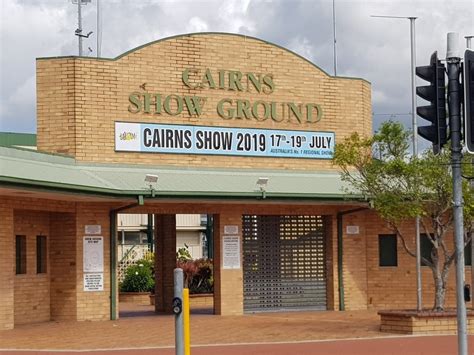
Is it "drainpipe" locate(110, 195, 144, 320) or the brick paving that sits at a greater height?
"drainpipe" locate(110, 195, 144, 320)

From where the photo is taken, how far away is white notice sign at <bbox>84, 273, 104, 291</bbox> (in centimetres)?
2608

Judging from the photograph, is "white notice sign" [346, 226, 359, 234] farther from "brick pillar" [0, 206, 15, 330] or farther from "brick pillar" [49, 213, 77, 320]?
"brick pillar" [0, 206, 15, 330]

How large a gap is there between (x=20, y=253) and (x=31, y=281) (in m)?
0.75

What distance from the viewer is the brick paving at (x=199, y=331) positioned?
20484 mm

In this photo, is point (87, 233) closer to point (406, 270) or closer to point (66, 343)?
point (66, 343)

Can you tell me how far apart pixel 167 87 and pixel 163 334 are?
7.66m

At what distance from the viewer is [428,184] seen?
845 inches

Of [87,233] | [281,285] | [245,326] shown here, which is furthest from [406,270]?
[87,233]

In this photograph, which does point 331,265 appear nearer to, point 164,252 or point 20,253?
point 164,252

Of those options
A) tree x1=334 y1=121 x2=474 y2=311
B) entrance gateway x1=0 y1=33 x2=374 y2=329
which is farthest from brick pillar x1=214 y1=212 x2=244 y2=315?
tree x1=334 y1=121 x2=474 y2=311

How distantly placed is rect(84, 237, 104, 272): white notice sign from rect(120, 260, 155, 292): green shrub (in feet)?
34.5

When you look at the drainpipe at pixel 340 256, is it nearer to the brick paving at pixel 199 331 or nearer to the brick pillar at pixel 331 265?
the brick pillar at pixel 331 265

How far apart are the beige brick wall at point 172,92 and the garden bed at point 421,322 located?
26.2 ft

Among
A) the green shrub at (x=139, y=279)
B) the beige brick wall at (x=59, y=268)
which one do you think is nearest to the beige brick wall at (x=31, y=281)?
the beige brick wall at (x=59, y=268)
